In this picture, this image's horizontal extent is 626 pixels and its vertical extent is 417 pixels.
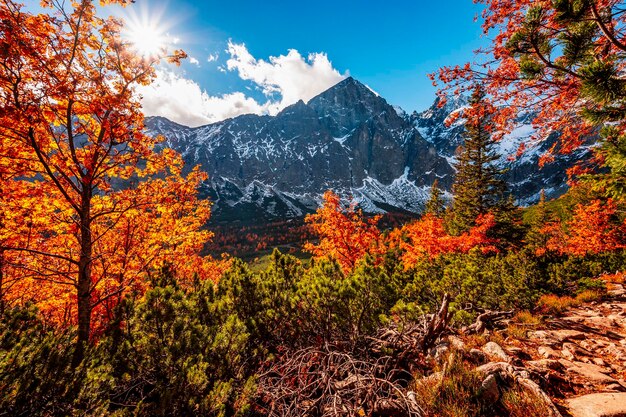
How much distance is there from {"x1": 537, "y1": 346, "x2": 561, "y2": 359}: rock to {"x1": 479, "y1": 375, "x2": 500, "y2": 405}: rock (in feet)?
7.75

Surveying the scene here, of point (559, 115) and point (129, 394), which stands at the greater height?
point (559, 115)

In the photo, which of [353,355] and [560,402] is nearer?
[560,402]

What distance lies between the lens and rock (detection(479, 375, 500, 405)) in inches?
143

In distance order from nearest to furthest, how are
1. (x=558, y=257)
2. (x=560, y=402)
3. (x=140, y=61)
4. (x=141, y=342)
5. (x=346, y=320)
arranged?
(x=560, y=402), (x=141, y=342), (x=346, y=320), (x=140, y=61), (x=558, y=257)

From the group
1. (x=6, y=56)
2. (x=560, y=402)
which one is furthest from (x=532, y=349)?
(x=6, y=56)

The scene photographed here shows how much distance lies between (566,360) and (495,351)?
1320 millimetres

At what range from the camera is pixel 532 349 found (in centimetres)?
543

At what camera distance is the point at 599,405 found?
3.38m

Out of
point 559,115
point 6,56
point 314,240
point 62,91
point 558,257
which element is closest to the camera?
point 6,56

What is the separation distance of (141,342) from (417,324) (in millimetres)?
5178

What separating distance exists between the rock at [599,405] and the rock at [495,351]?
98 cm

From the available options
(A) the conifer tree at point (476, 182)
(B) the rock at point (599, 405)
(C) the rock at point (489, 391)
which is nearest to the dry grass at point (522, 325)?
(B) the rock at point (599, 405)

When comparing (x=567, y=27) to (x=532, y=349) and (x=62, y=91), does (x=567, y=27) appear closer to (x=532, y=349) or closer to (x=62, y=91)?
(x=532, y=349)

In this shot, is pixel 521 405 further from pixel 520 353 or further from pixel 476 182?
pixel 476 182
